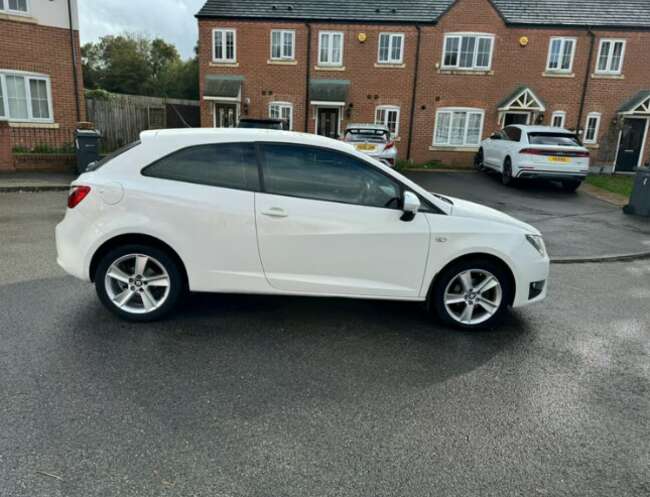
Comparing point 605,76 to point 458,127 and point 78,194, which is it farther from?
point 78,194

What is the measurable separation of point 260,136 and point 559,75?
70.4 feet

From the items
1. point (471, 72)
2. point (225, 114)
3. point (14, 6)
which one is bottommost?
point (225, 114)

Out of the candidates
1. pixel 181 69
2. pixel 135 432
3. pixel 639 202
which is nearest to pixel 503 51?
pixel 639 202

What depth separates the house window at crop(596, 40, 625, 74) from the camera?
68.8ft

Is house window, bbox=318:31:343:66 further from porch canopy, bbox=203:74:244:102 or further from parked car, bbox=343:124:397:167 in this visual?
parked car, bbox=343:124:397:167

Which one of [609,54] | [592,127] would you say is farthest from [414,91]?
[609,54]

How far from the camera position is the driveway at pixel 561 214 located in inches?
323

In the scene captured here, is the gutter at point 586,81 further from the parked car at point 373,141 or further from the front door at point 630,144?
the parked car at point 373,141

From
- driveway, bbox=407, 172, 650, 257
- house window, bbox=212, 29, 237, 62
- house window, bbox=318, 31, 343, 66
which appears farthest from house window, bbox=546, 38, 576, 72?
house window, bbox=212, 29, 237, 62

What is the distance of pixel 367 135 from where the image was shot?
15.0 m

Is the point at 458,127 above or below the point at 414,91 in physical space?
below

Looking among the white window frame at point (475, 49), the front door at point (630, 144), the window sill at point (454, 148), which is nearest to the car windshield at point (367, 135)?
the window sill at point (454, 148)

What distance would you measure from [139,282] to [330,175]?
1.99 meters

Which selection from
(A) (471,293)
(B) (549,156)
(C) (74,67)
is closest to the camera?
(A) (471,293)
